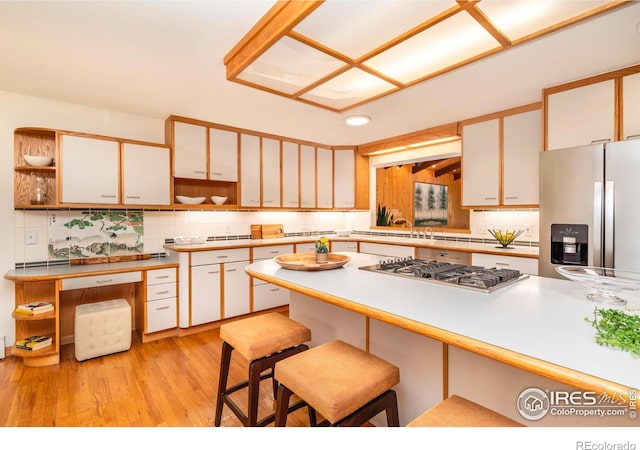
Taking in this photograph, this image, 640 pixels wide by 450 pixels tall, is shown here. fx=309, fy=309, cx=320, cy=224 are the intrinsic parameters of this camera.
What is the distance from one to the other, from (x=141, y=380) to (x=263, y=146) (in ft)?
9.62

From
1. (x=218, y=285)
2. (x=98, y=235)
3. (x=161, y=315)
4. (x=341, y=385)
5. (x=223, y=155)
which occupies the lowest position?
(x=161, y=315)

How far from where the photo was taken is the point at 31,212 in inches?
116

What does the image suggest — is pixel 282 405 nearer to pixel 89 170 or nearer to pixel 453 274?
pixel 453 274

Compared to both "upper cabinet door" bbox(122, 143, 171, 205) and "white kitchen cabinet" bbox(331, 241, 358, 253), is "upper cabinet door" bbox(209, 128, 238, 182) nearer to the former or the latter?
"upper cabinet door" bbox(122, 143, 171, 205)

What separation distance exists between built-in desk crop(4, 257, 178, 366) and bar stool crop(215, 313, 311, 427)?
1.70 metres

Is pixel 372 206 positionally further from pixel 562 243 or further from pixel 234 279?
pixel 562 243

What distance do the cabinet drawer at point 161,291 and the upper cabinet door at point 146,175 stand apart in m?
0.88

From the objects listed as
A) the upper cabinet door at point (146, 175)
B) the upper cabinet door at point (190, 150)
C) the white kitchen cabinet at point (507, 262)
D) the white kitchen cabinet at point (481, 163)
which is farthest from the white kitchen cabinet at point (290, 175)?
the white kitchen cabinet at point (507, 262)

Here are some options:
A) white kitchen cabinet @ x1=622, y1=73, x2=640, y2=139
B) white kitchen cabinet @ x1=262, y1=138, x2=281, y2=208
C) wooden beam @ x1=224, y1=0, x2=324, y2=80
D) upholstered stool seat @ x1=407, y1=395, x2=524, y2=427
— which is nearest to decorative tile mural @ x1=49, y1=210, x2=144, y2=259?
white kitchen cabinet @ x1=262, y1=138, x2=281, y2=208

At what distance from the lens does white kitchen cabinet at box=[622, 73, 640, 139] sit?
2281 mm

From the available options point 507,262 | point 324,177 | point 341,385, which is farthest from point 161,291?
point 507,262

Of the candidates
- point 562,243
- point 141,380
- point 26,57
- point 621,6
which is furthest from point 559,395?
point 26,57

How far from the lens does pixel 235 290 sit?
3.62m

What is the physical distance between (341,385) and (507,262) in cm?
258
